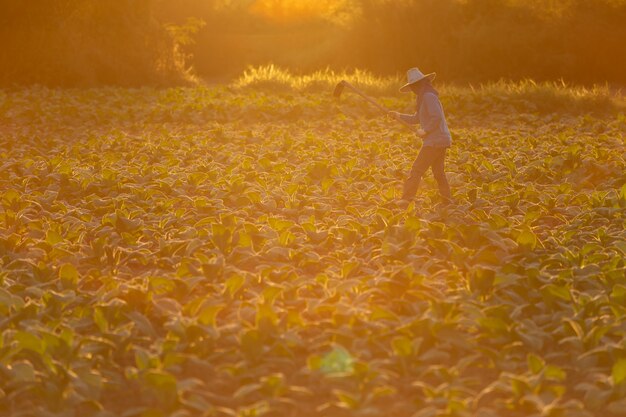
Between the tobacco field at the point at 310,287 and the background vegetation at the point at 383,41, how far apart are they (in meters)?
13.2

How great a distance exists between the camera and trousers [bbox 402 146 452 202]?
8758mm

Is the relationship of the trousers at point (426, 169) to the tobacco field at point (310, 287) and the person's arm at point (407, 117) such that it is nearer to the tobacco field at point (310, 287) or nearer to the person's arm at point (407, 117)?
the tobacco field at point (310, 287)

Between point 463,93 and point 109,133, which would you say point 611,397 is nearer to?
point 109,133

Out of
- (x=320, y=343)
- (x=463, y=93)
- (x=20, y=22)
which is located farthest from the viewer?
(x=20, y=22)

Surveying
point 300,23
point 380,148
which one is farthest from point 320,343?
point 300,23

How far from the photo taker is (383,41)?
31.8 metres

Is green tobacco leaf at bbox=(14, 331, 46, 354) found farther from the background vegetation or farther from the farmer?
the background vegetation

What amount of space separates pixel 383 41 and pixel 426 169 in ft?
78.4

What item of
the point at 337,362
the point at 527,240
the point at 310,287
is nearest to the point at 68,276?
the point at 310,287

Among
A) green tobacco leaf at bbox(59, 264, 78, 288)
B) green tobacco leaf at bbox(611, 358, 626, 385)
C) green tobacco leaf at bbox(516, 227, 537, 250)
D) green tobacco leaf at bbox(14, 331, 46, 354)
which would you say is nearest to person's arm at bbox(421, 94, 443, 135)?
green tobacco leaf at bbox(516, 227, 537, 250)

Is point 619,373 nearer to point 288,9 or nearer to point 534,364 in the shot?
point 534,364

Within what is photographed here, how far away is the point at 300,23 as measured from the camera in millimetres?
47656

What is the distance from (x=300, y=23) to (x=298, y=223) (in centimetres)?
4103

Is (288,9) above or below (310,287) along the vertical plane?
above
